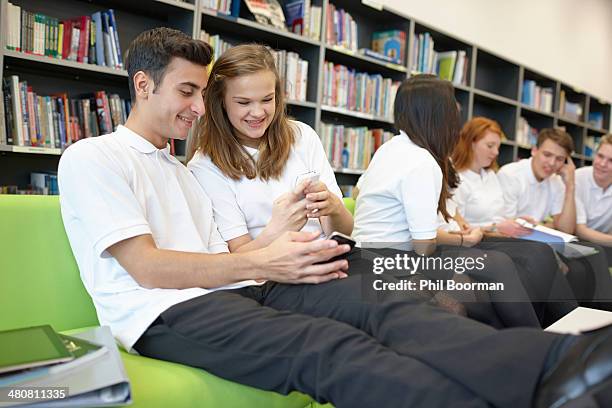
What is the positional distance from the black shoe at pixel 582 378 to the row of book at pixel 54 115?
2.25 meters

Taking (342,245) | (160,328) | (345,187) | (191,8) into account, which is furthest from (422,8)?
(160,328)

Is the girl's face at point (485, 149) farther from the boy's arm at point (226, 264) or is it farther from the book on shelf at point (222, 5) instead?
the boy's arm at point (226, 264)

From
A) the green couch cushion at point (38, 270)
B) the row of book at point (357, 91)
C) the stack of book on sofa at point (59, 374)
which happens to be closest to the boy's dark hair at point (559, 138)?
the row of book at point (357, 91)

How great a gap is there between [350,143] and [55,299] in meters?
2.69

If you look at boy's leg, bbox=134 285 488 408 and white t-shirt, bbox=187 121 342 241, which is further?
white t-shirt, bbox=187 121 342 241

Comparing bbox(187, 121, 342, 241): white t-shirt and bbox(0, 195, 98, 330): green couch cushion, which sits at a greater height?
bbox(187, 121, 342, 241): white t-shirt

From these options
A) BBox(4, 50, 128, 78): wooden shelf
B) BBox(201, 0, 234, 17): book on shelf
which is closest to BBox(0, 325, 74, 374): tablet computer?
BBox(4, 50, 128, 78): wooden shelf

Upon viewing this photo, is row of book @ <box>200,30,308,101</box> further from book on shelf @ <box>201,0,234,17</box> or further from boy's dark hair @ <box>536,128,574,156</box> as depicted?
boy's dark hair @ <box>536,128,574,156</box>

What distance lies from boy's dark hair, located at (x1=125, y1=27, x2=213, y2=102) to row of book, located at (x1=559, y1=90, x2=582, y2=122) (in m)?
5.64

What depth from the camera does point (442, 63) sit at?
15.1 feet

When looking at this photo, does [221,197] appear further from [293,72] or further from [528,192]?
[528,192]

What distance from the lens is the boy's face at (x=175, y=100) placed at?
1535 mm

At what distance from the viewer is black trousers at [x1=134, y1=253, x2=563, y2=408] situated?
36.6 inches

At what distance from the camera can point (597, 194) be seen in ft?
12.8
